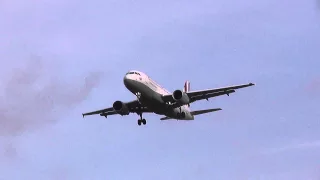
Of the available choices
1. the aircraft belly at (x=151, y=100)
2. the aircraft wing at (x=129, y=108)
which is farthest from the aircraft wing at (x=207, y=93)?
the aircraft wing at (x=129, y=108)

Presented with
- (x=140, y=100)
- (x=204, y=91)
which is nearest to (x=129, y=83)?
(x=140, y=100)

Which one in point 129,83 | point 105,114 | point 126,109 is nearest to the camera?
point 129,83

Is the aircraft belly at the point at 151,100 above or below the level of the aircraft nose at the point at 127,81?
below

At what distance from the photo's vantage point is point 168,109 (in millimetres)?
97562

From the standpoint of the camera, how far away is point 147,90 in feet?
306

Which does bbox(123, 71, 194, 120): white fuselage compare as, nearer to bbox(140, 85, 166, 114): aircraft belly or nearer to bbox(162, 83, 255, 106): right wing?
bbox(140, 85, 166, 114): aircraft belly

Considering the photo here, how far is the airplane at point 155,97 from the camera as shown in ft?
305

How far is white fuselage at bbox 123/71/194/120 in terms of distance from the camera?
304 ft

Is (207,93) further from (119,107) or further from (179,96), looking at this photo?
(119,107)

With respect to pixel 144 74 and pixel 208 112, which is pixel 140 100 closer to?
pixel 144 74

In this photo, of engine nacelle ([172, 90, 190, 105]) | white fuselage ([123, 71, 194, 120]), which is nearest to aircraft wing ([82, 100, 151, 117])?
white fuselage ([123, 71, 194, 120])

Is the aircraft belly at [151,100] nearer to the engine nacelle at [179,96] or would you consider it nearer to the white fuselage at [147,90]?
the white fuselage at [147,90]

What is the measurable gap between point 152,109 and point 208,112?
11127 mm

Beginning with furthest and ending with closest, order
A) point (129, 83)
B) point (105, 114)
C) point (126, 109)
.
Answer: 1. point (105, 114)
2. point (126, 109)
3. point (129, 83)
